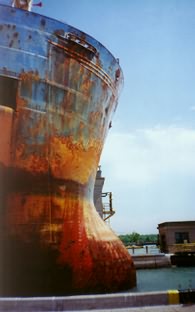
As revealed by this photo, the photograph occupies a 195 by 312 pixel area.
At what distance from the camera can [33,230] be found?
22.0 feet

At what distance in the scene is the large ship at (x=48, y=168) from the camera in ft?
21.4

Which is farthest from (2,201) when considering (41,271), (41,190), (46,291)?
(46,291)

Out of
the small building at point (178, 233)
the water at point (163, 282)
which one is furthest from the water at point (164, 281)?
the small building at point (178, 233)

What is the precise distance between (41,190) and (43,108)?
2.10 metres

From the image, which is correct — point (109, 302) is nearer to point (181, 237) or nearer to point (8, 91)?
point (8, 91)

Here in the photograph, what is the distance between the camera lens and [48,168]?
7152 millimetres

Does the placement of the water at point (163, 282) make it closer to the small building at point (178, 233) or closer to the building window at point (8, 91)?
the building window at point (8, 91)

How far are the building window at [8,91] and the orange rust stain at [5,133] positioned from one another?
207 mm

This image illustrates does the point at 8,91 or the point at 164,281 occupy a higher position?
the point at 8,91

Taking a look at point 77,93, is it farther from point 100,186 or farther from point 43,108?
point 100,186

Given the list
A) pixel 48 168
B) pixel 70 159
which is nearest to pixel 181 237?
pixel 70 159

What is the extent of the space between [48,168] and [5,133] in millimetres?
1348

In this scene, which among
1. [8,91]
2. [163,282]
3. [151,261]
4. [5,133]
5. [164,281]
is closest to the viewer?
[5,133]

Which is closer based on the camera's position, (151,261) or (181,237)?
(151,261)
